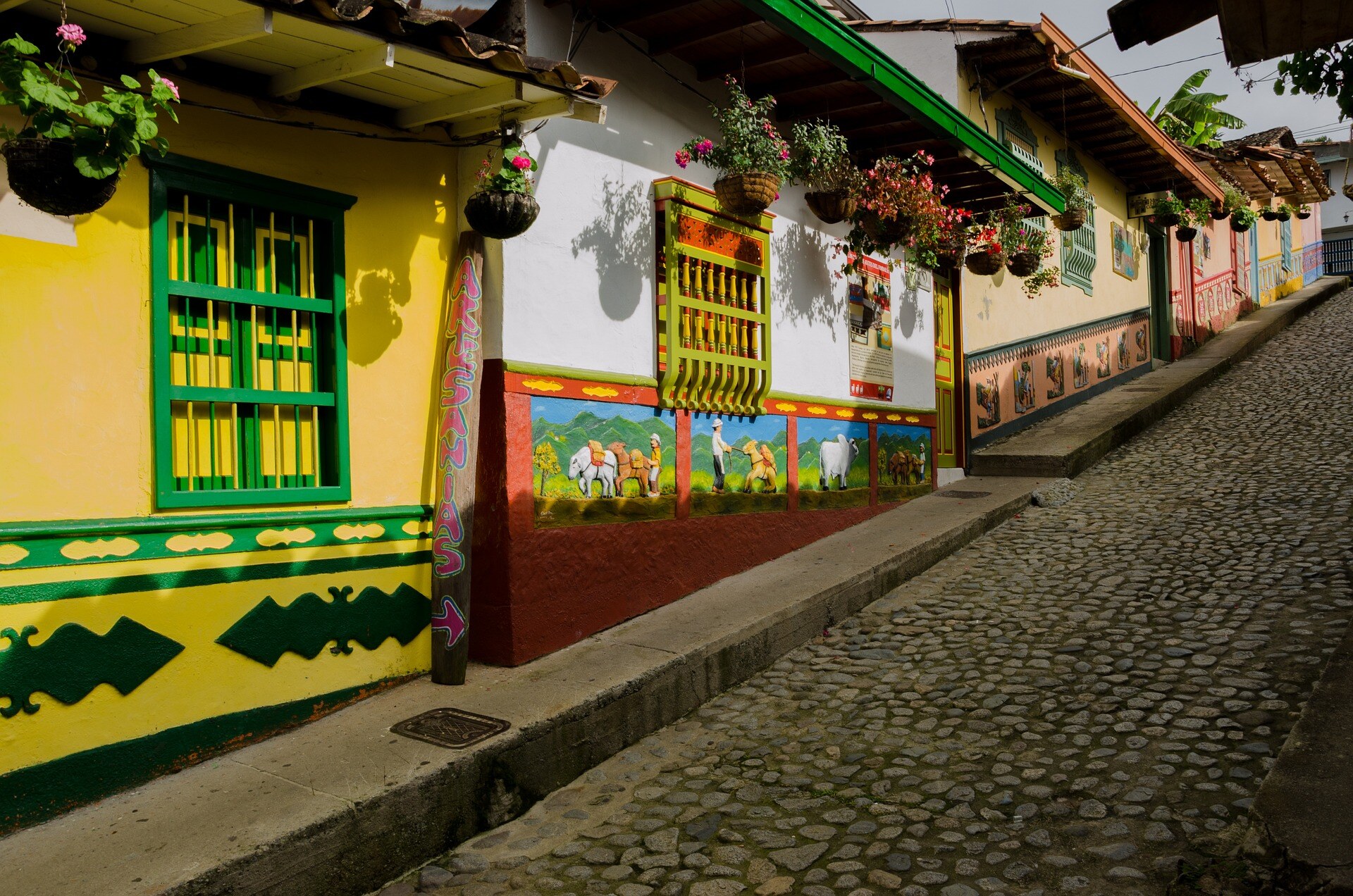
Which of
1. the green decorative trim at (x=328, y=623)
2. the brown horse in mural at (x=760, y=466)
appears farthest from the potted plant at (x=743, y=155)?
the green decorative trim at (x=328, y=623)

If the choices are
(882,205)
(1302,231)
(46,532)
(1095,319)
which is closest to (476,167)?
(46,532)

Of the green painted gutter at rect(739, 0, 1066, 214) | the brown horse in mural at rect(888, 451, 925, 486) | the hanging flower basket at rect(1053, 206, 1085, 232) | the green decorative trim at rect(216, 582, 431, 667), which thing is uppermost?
the hanging flower basket at rect(1053, 206, 1085, 232)

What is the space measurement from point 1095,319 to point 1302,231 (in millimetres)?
17774

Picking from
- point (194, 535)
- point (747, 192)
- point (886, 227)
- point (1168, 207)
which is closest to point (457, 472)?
point (194, 535)

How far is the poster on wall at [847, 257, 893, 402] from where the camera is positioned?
8.80m

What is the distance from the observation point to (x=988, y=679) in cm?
523

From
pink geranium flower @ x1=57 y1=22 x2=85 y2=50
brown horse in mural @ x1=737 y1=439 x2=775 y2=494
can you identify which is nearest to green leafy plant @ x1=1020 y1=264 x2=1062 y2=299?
brown horse in mural @ x1=737 y1=439 x2=775 y2=494

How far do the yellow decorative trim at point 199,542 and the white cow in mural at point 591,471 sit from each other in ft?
6.52

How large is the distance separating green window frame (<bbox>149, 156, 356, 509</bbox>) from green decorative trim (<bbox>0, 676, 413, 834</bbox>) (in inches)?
38.2

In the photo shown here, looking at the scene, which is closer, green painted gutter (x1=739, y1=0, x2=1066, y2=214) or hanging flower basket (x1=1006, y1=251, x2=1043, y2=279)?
green painted gutter (x1=739, y1=0, x2=1066, y2=214)

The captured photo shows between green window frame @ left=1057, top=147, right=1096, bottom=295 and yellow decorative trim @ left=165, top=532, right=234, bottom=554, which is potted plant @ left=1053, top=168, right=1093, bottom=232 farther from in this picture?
yellow decorative trim @ left=165, top=532, right=234, bottom=554

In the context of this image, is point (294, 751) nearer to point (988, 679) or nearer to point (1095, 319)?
point (988, 679)

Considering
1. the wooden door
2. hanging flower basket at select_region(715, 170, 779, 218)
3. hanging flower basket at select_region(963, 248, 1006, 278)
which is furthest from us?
the wooden door

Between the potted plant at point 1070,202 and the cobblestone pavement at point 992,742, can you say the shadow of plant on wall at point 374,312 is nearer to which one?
the cobblestone pavement at point 992,742
